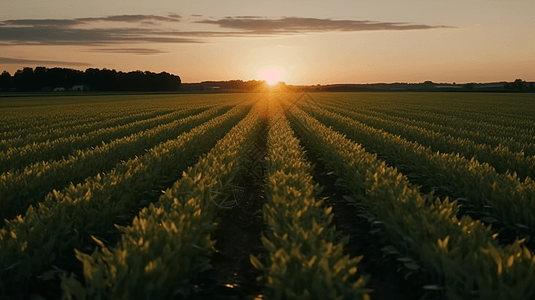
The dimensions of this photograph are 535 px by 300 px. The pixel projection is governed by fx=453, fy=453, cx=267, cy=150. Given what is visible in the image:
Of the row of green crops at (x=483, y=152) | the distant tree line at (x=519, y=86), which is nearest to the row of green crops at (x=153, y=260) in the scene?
the row of green crops at (x=483, y=152)

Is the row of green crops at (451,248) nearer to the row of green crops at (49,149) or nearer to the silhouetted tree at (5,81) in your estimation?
the row of green crops at (49,149)

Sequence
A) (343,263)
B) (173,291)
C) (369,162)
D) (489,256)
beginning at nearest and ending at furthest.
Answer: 1. (343,263)
2. (489,256)
3. (173,291)
4. (369,162)

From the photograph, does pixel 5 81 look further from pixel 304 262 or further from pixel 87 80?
pixel 304 262

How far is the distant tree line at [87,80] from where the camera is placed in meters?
115

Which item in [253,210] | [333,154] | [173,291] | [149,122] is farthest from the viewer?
[149,122]

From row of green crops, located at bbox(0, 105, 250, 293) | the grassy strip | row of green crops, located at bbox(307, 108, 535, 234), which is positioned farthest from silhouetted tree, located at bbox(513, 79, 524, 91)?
the grassy strip

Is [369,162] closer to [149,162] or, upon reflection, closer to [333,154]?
[333,154]

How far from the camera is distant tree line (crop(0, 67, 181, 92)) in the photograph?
11519 centimetres

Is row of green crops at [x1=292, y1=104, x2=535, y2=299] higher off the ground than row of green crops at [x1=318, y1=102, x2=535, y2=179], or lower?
higher

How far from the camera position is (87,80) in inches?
4865

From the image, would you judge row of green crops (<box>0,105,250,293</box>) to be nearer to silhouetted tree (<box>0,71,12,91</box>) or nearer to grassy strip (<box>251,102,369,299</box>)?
grassy strip (<box>251,102,369,299</box>)

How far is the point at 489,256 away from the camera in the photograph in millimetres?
4285

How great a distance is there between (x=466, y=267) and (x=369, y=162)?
5.78 meters

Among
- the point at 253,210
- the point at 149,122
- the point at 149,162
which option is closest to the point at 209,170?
the point at 253,210
